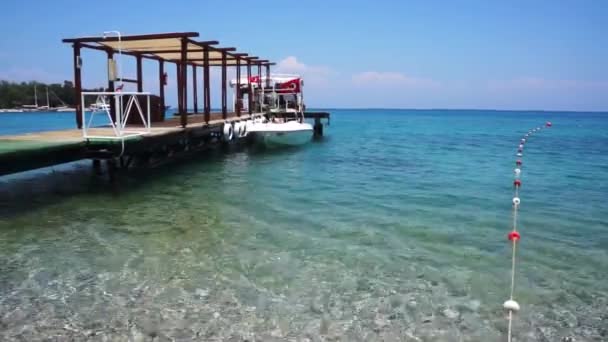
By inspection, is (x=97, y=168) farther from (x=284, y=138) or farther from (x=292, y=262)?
(x=284, y=138)

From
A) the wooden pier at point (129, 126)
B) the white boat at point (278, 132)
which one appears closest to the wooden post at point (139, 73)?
the wooden pier at point (129, 126)

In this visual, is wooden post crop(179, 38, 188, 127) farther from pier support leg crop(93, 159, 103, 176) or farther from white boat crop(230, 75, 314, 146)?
white boat crop(230, 75, 314, 146)

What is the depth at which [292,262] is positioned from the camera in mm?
6918

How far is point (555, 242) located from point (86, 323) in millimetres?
7420

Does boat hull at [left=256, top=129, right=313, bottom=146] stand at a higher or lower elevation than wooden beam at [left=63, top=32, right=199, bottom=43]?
lower

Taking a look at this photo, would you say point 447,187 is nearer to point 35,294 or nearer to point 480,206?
point 480,206

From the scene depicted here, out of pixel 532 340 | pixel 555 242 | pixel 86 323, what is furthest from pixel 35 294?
pixel 555 242

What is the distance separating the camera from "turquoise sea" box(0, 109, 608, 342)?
4980 millimetres

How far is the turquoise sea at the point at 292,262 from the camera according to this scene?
498cm

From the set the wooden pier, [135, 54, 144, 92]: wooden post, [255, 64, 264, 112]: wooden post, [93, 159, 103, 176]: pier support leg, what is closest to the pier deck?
the wooden pier

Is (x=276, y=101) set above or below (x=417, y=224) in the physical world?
above

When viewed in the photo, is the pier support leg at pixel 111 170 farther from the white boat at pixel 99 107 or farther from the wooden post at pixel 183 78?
the wooden post at pixel 183 78

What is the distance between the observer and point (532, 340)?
15.4 feet

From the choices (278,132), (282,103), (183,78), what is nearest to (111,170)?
(183,78)
